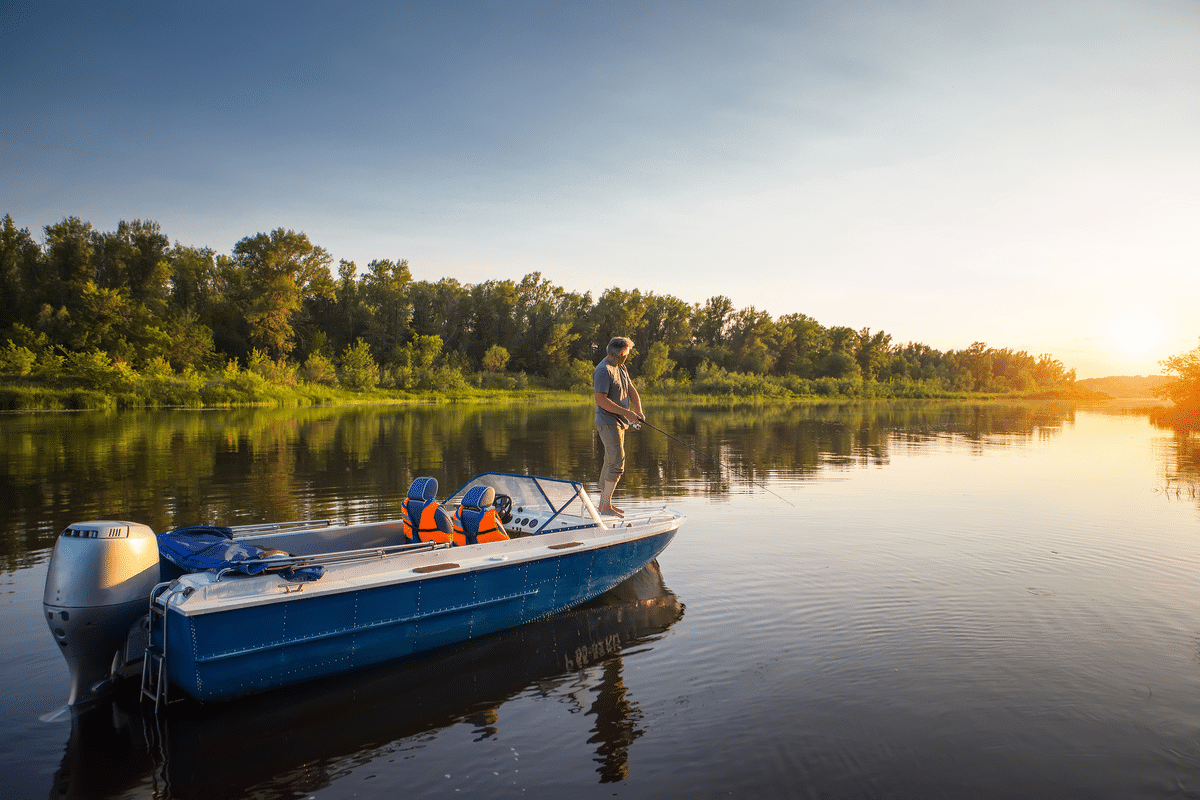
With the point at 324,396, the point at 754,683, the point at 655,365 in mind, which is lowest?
the point at 754,683

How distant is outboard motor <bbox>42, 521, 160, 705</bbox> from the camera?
15.6 feet

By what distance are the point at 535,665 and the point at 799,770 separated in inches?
97.9

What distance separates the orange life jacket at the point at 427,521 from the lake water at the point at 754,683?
107cm

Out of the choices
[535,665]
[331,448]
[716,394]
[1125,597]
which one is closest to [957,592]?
[1125,597]

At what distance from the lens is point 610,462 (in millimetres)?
8391

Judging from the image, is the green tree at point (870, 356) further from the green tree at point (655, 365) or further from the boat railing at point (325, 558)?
the boat railing at point (325, 558)

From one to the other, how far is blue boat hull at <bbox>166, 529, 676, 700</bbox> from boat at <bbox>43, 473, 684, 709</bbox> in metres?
→ 0.01

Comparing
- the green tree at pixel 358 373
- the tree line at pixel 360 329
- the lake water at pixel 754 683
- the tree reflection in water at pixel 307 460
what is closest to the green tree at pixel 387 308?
the tree line at pixel 360 329

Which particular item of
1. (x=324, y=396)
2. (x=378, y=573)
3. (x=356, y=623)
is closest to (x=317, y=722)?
(x=356, y=623)

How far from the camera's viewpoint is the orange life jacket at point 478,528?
6.93 metres

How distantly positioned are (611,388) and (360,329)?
75062 millimetres

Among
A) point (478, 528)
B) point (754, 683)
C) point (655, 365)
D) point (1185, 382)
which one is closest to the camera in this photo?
point (754, 683)

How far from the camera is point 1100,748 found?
466cm

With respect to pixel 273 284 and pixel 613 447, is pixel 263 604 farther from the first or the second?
pixel 273 284
